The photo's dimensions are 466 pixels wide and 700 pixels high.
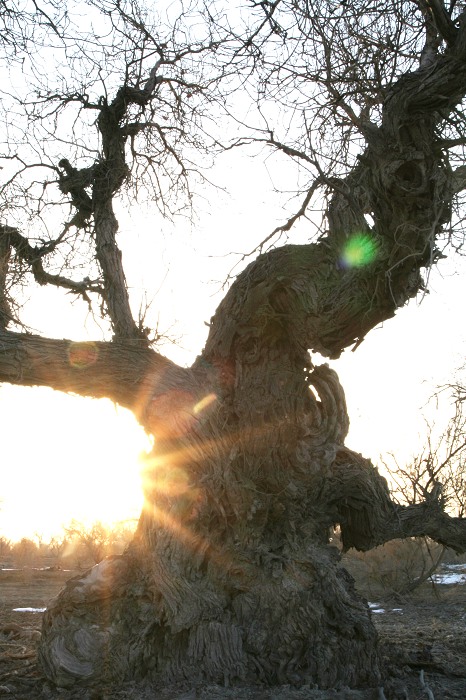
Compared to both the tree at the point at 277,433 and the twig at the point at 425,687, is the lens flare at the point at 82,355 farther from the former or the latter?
the twig at the point at 425,687

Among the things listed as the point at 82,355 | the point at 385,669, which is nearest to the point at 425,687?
the point at 385,669

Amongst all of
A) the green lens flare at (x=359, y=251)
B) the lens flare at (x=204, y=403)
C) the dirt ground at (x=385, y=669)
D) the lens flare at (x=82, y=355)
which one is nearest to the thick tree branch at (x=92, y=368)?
the lens flare at (x=82, y=355)

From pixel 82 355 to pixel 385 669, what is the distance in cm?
397

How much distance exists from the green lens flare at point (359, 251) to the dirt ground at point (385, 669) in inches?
137

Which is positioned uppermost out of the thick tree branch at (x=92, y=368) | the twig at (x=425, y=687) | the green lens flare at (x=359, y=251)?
the green lens flare at (x=359, y=251)

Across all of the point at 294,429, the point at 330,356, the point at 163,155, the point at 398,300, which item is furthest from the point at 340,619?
the point at 163,155

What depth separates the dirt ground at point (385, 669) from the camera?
5.89 m

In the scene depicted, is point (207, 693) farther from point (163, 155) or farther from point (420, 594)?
point (420, 594)

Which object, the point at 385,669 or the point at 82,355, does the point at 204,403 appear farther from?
the point at 385,669

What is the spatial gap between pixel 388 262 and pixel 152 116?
13.2ft

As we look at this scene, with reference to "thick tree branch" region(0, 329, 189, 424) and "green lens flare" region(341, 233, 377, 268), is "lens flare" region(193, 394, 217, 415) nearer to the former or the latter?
"thick tree branch" region(0, 329, 189, 424)

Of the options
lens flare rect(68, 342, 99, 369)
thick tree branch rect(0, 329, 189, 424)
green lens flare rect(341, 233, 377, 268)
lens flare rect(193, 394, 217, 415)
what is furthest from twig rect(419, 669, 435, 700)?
lens flare rect(68, 342, 99, 369)

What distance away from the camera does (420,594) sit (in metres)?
15.3

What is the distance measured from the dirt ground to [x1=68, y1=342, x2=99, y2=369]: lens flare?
2.81 meters
